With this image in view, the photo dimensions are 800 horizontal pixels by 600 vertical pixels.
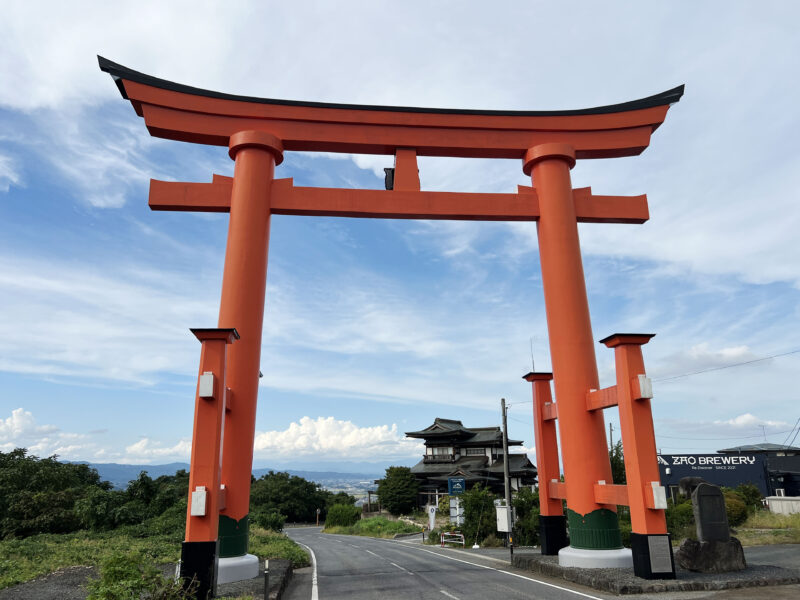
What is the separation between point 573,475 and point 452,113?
10.6 m

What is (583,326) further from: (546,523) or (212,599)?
(212,599)

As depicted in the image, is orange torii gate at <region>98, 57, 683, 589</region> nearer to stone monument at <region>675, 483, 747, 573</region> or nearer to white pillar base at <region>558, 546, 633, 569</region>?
white pillar base at <region>558, 546, 633, 569</region>

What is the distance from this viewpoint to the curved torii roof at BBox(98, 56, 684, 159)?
14125 mm

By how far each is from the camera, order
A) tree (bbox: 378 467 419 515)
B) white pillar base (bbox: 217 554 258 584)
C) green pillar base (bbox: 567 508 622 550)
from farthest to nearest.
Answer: tree (bbox: 378 467 419 515), green pillar base (bbox: 567 508 622 550), white pillar base (bbox: 217 554 258 584)

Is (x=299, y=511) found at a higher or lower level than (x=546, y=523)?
lower

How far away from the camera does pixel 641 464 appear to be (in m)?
11.0

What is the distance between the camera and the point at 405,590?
11.2 metres

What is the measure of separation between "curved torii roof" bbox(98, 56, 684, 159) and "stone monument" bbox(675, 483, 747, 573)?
10.2 m

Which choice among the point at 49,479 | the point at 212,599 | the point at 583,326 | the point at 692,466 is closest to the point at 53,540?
the point at 49,479

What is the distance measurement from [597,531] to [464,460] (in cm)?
4006

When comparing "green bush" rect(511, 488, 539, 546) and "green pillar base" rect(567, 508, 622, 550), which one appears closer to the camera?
"green pillar base" rect(567, 508, 622, 550)

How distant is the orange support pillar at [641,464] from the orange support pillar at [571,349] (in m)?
1.50

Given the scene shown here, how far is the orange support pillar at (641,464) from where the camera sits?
10.7m

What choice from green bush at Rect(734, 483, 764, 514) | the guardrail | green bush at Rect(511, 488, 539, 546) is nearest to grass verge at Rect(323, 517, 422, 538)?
the guardrail
